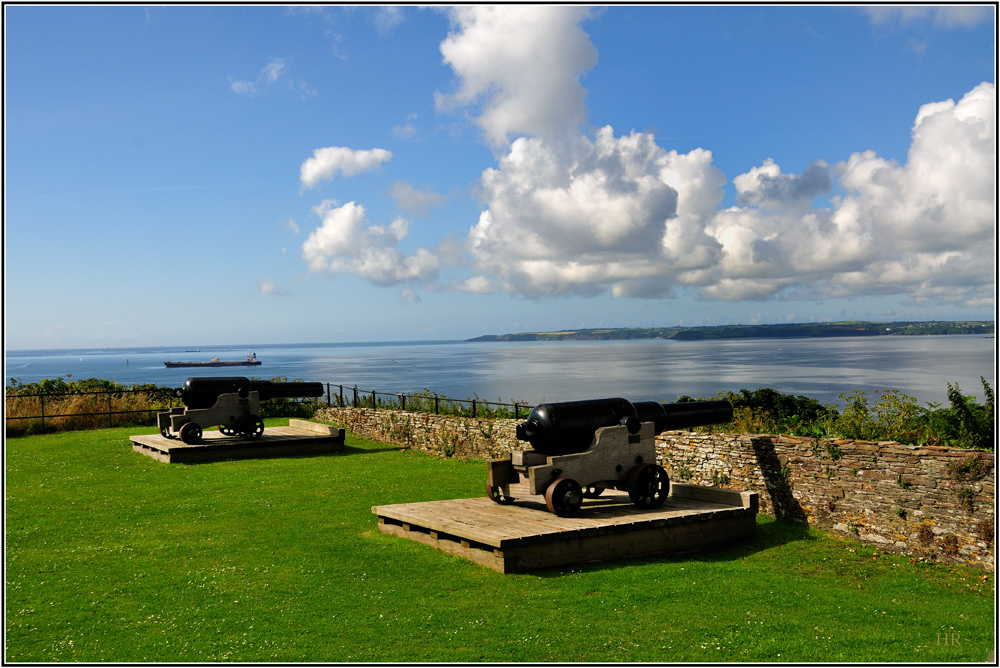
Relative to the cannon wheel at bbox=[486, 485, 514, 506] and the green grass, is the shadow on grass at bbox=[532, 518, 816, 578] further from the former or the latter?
the cannon wheel at bbox=[486, 485, 514, 506]

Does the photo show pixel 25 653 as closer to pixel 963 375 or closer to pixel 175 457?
pixel 175 457

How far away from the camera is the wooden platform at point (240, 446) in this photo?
48.7 feet

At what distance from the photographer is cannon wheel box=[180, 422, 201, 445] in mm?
15398

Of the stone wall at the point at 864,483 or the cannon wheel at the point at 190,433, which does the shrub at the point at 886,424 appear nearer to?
the stone wall at the point at 864,483

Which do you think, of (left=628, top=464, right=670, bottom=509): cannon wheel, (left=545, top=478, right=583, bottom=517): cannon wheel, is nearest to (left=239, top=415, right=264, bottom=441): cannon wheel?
(left=545, top=478, right=583, bottom=517): cannon wheel

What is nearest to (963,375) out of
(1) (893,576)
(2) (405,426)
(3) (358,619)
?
(2) (405,426)

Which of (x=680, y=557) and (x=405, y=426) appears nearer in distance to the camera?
(x=680, y=557)

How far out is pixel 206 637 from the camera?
17.5 ft

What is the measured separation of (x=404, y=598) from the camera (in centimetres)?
628

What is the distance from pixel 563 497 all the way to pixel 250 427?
10.3m

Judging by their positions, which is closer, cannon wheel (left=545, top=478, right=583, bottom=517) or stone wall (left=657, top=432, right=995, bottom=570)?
stone wall (left=657, top=432, right=995, bottom=570)

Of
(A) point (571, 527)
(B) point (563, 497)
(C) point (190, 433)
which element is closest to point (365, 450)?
(C) point (190, 433)

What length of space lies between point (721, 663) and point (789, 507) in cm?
497

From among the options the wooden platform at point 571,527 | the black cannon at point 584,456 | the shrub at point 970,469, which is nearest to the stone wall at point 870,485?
the shrub at point 970,469
